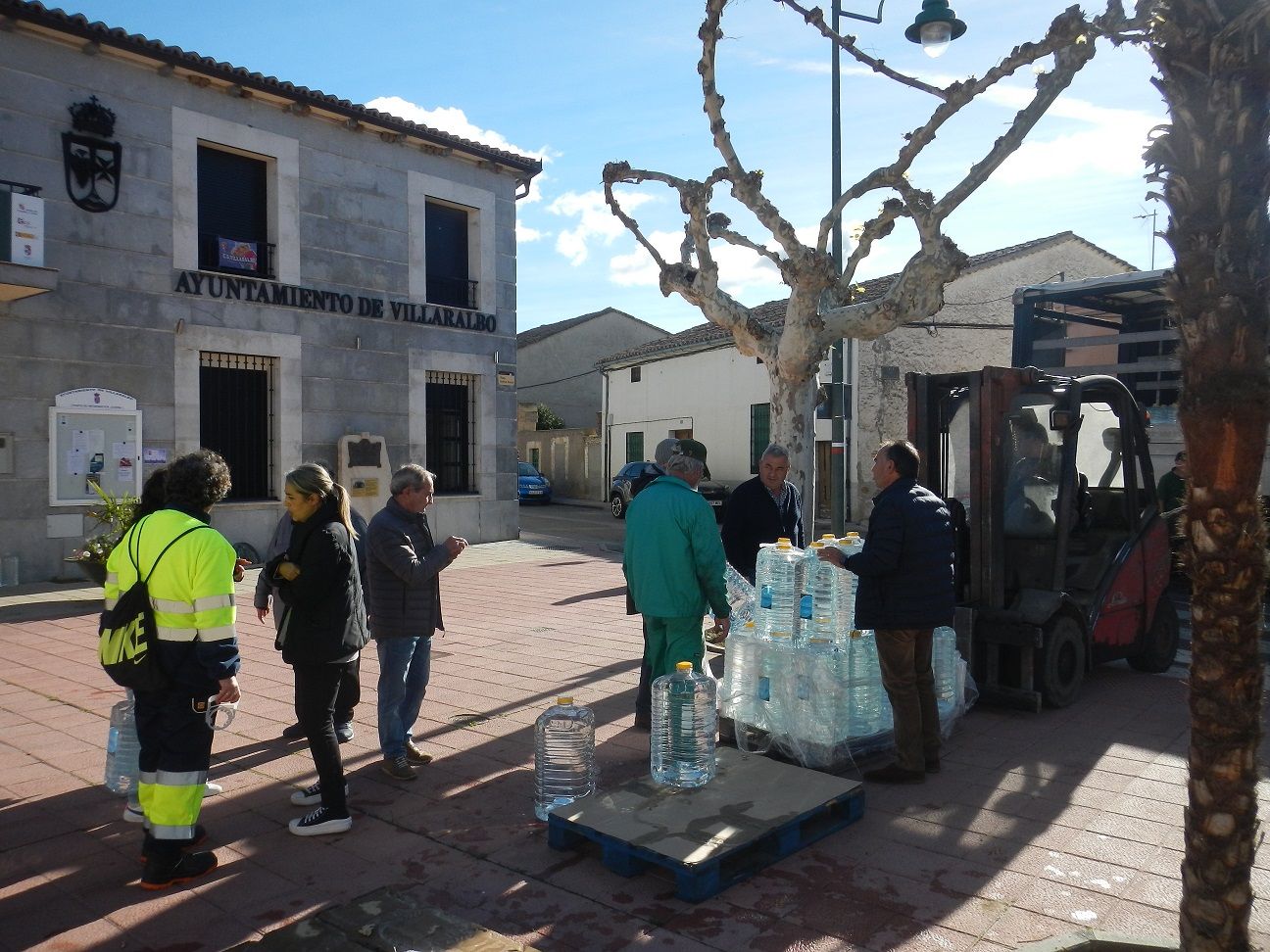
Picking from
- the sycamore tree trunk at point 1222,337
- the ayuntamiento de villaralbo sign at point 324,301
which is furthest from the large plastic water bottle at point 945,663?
the ayuntamiento de villaralbo sign at point 324,301

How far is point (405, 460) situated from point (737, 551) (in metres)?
10.6

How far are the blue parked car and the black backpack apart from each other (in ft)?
92.3

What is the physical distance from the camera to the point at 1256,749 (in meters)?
2.86

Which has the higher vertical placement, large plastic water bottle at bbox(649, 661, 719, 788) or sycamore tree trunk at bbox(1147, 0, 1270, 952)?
sycamore tree trunk at bbox(1147, 0, 1270, 952)

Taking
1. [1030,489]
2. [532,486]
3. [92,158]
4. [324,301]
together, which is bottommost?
[532,486]

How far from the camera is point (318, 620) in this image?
4.55m

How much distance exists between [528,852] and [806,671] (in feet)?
6.15

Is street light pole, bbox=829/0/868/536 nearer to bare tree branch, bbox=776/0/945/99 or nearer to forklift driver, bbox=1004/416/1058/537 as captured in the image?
bare tree branch, bbox=776/0/945/99

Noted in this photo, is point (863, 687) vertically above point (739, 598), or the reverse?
point (739, 598)

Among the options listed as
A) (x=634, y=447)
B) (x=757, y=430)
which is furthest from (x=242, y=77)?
(x=634, y=447)

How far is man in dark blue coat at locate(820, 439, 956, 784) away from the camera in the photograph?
5215mm

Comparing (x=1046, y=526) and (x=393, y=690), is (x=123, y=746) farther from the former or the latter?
(x=1046, y=526)

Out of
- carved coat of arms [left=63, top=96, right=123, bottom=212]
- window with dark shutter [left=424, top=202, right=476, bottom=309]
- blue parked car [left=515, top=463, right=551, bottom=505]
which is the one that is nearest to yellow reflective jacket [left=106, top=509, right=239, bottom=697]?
carved coat of arms [left=63, top=96, right=123, bottom=212]

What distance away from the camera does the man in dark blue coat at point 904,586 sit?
17.1 feet
